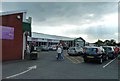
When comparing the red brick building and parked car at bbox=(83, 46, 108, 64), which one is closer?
the red brick building

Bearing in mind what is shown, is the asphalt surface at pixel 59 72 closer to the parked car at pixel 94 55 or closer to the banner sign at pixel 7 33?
the parked car at pixel 94 55

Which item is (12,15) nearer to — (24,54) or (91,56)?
(24,54)

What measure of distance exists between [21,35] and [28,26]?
2051mm

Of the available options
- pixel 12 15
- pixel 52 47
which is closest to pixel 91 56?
pixel 12 15

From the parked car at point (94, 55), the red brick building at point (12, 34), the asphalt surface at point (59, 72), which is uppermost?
the red brick building at point (12, 34)

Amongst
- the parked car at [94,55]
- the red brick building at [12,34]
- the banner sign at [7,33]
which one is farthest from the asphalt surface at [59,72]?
the banner sign at [7,33]

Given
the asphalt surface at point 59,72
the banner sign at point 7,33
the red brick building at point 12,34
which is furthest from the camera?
the red brick building at point 12,34

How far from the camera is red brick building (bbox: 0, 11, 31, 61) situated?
60.6 feet

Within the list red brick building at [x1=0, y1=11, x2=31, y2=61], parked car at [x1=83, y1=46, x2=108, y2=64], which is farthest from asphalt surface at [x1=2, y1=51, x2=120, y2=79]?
red brick building at [x1=0, y1=11, x2=31, y2=61]

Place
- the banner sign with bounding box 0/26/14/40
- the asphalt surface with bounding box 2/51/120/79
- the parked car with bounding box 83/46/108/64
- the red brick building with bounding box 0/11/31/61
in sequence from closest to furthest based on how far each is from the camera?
1. the asphalt surface with bounding box 2/51/120/79
2. the banner sign with bounding box 0/26/14/40
3. the red brick building with bounding box 0/11/31/61
4. the parked car with bounding box 83/46/108/64

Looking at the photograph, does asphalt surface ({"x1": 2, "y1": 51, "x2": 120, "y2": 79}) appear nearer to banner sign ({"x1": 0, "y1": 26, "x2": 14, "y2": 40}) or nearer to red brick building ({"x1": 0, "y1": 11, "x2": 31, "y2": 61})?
red brick building ({"x1": 0, "y1": 11, "x2": 31, "y2": 61})

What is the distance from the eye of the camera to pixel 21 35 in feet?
68.1

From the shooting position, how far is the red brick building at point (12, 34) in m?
18.5

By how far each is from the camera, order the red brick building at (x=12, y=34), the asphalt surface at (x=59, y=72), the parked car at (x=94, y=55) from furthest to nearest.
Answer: the parked car at (x=94, y=55), the red brick building at (x=12, y=34), the asphalt surface at (x=59, y=72)
